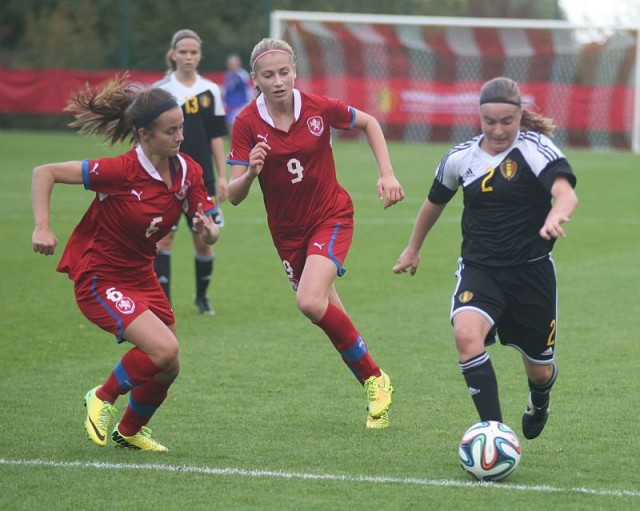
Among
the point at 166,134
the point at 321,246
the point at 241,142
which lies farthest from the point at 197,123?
the point at 166,134

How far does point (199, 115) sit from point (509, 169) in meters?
4.65

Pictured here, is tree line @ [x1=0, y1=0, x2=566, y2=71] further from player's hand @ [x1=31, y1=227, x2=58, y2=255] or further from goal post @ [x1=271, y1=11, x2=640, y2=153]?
player's hand @ [x1=31, y1=227, x2=58, y2=255]

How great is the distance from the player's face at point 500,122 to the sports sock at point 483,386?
1.02 m

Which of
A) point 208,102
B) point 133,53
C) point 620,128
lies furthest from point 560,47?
point 208,102

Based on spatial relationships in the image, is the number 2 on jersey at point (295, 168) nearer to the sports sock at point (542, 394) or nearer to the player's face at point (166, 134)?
the player's face at point (166, 134)

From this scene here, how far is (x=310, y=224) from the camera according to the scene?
646cm

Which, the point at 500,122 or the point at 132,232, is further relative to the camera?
the point at 132,232

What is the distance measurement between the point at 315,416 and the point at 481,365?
142 centimetres

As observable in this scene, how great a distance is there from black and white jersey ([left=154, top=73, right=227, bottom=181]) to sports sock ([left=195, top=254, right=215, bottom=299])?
2.20ft

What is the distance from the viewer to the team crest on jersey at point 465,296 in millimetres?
5371

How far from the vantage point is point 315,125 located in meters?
6.48

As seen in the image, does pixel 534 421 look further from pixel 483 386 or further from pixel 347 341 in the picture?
pixel 347 341

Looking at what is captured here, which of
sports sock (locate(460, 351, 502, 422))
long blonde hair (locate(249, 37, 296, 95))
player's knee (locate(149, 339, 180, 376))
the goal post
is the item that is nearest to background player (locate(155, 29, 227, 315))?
long blonde hair (locate(249, 37, 296, 95))

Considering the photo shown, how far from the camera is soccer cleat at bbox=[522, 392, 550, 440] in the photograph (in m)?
5.71
